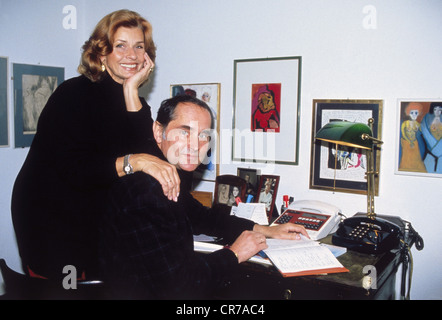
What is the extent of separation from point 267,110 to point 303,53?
40 centimetres

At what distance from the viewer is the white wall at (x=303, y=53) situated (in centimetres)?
204

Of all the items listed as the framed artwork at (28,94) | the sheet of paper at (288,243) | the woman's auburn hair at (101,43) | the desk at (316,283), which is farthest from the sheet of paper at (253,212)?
the framed artwork at (28,94)

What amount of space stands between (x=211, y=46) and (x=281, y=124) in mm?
732

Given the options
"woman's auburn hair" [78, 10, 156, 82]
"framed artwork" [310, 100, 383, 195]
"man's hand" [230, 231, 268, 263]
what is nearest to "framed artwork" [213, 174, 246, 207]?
"framed artwork" [310, 100, 383, 195]

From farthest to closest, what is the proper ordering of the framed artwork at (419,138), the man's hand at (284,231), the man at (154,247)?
the framed artwork at (419,138), the man's hand at (284,231), the man at (154,247)

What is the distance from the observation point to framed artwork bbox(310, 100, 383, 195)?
2.14m

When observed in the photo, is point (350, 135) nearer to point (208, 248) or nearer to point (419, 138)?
point (419, 138)

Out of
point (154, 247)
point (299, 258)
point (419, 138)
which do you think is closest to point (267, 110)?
point (419, 138)

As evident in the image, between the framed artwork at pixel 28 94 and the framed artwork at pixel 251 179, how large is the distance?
1535 millimetres

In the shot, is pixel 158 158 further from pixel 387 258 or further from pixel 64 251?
pixel 387 258

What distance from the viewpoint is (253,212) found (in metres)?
2.16

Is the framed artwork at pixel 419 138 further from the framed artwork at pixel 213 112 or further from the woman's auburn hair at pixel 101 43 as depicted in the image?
the woman's auburn hair at pixel 101 43

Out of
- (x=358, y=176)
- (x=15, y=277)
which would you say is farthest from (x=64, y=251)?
(x=358, y=176)

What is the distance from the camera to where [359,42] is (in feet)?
7.00
